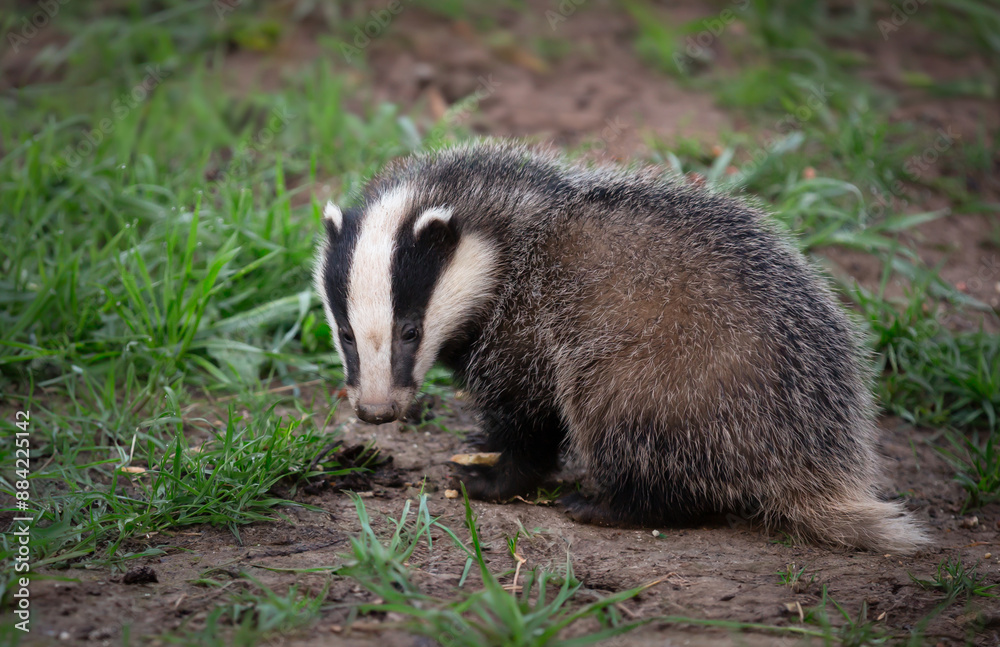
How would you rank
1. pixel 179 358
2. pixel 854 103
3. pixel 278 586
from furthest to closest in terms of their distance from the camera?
pixel 854 103, pixel 179 358, pixel 278 586

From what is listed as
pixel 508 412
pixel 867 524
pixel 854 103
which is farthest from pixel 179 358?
pixel 854 103

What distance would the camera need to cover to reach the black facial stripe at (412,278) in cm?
401

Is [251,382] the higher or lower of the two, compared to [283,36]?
lower

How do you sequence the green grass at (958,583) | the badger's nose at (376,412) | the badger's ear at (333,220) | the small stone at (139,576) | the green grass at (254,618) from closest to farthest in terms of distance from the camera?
the green grass at (254,618) < the small stone at (139,576) < the green grass at (958,583) < the badger's nose at (376,412) < the badger's ear at (333,220)

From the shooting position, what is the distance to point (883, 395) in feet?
17.5

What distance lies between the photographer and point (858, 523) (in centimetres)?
398

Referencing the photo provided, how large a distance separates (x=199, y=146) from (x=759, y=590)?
17.6 feet

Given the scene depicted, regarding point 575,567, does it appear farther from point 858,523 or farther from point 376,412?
point 858,523

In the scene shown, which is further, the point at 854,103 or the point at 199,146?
the point at 854,103

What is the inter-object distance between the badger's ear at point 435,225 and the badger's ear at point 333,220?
1.43 feet

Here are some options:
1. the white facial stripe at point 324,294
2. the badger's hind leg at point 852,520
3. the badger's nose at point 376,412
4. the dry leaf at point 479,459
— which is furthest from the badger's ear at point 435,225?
the badger's hind leg at point 852,520

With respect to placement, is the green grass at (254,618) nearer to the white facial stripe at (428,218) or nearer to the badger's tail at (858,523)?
the white facial stripe at (428,218)

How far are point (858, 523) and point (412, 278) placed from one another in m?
2.36

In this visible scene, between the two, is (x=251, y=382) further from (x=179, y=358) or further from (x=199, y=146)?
(x=199, y=146)
